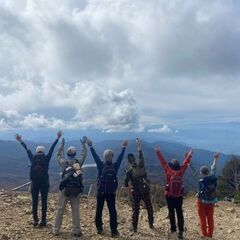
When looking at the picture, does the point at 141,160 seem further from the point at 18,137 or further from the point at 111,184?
the point at 18,137

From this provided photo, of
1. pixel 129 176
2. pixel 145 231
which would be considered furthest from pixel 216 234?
pixel 129 176

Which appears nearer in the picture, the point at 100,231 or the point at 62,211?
the point at 62,211

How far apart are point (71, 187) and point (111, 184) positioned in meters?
1.12

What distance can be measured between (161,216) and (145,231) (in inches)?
162

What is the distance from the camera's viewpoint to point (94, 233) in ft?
42.1

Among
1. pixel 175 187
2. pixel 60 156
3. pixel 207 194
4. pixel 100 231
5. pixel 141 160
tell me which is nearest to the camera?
pixel 175 187

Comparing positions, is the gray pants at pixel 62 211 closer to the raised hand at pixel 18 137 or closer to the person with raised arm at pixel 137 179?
the person with raised arm at pixel 137 179

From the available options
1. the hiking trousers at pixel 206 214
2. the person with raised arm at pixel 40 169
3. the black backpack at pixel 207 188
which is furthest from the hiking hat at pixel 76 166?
the hiking trousers at pixel 206 214

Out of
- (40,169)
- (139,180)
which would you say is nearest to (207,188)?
(139,180)

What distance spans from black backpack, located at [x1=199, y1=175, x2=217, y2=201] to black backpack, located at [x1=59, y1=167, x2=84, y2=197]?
11.7 feet

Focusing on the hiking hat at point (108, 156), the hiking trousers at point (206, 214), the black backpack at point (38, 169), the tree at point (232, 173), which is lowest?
the tree at point (232, 173)

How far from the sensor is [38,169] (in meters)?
12.9

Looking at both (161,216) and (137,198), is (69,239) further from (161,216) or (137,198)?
(161,216)

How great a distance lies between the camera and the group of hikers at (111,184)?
12.2 m
